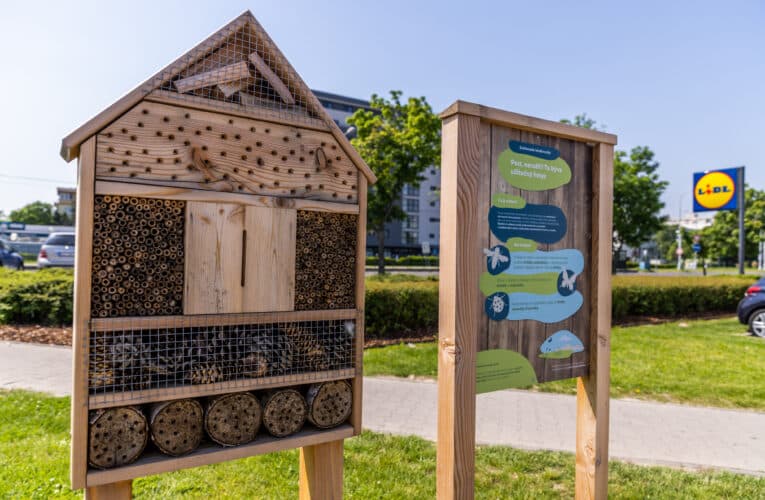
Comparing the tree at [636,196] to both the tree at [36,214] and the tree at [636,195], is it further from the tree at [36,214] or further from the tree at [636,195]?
the tree at [36,214]

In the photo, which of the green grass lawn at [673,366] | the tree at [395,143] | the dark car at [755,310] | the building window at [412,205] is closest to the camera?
the green grass lawn at [673,366]

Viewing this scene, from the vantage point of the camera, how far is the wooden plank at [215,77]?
6.22 feet

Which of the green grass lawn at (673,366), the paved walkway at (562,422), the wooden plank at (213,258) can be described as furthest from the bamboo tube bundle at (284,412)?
the green grass lawn at (673,366)

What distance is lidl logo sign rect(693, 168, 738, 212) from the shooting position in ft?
54.1

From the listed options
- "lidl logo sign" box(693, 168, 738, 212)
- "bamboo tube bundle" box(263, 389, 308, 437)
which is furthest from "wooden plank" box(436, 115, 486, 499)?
"lidl logo sign" box(693, 168, 738, 212)

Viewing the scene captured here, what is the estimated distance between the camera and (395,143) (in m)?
18.2

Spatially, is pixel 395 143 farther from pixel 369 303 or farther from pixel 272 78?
pixel 272 78

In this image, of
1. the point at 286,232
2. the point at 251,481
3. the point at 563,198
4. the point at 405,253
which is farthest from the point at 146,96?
the point at 405,253

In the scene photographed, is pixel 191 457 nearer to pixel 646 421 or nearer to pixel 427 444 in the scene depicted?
pixel 427 444

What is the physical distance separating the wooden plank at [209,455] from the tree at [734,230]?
159 ft

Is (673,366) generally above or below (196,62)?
below

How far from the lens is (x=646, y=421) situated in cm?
482

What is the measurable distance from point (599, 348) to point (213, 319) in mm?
2204

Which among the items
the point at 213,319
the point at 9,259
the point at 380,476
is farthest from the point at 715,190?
the point at 9,259
